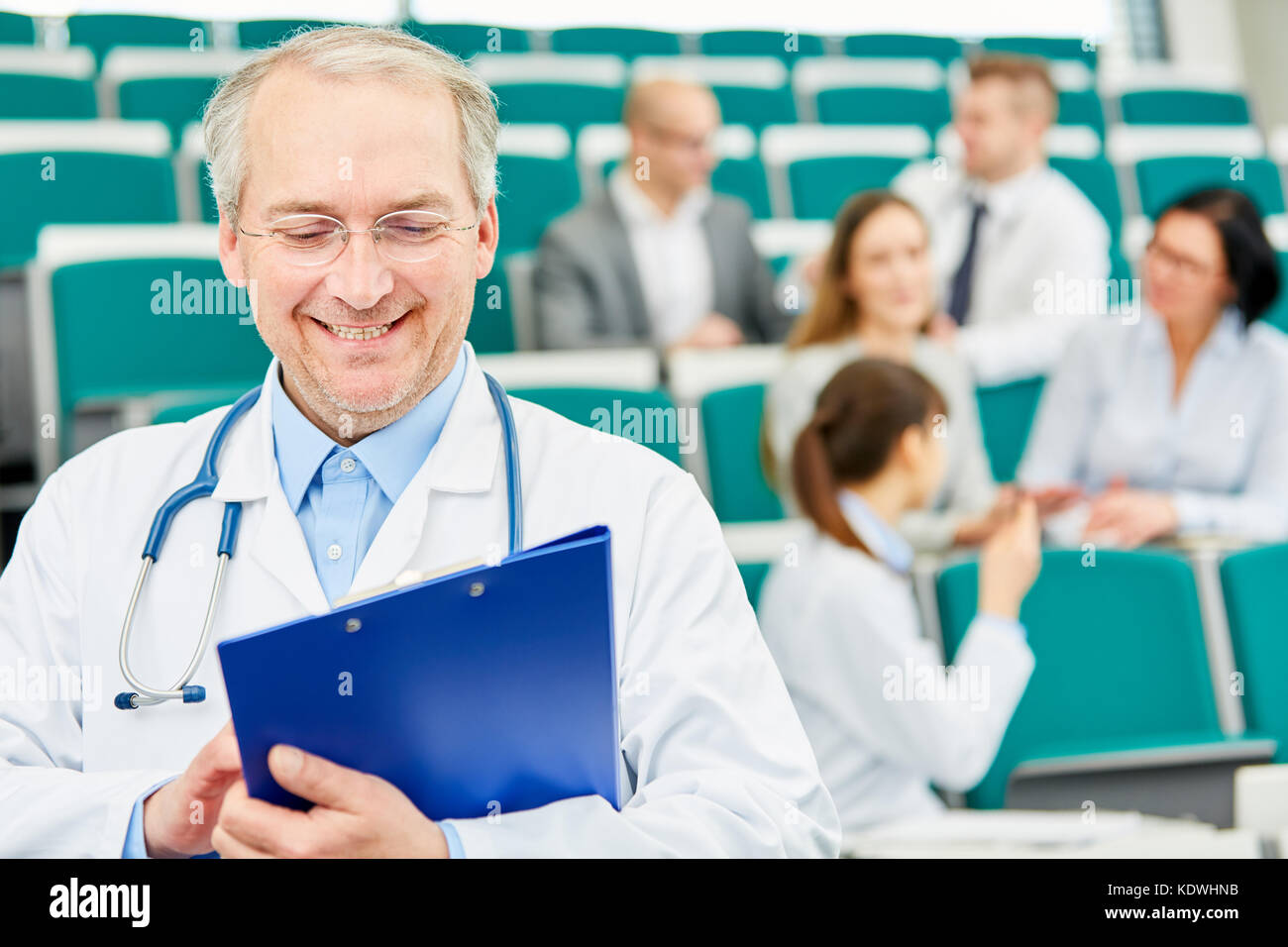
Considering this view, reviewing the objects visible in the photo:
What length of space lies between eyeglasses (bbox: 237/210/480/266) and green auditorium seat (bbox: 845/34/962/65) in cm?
296

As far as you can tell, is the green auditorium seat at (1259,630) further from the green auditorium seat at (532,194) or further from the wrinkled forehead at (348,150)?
the green auditorium seat at (532,194)

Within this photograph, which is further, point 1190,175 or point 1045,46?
point 1045,46

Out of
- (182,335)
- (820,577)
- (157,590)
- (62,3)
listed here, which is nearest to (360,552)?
(157,590)

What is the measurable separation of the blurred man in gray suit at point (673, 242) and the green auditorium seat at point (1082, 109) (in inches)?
53.0

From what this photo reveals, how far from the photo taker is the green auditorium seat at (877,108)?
297 centimetres

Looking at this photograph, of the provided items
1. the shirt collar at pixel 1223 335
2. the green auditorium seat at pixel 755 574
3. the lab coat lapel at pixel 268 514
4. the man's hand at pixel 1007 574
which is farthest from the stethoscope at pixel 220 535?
the shirt collar at pixel 1223 335

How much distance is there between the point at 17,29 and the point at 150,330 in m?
1.64

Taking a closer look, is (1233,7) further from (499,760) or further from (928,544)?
(499,760)

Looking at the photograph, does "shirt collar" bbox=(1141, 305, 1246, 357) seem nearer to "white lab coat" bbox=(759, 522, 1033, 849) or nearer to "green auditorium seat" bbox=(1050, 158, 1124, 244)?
"green auditorium seat" bbox=(1050, 158, 1124, 244)

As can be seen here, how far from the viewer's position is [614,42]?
3186 millimetres

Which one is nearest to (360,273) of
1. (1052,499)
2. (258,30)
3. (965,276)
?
(1052,499)

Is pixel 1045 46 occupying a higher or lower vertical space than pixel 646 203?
higher

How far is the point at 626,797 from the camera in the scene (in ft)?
2.27

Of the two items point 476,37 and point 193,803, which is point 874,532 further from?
point 476,37
